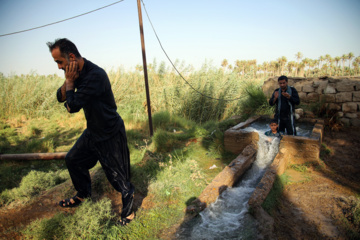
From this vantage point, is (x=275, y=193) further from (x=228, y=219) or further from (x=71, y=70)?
(x=71, y=70)

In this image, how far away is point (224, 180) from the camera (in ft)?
10.9

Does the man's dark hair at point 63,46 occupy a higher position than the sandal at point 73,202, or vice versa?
the man's dark hair at point 63,46

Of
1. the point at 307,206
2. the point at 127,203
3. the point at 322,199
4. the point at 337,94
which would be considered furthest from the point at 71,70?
the point at 337,94

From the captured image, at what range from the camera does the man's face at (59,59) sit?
79.7 inches

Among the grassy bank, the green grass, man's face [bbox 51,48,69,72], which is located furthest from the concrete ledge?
the green grass

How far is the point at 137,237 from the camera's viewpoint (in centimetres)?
229

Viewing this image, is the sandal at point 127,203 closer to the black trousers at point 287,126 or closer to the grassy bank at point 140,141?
the grassy bank at point 140,141

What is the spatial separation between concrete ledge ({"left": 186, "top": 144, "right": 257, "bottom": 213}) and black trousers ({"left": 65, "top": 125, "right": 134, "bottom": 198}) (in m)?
0.95

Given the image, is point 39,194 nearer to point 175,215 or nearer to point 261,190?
point 175,215

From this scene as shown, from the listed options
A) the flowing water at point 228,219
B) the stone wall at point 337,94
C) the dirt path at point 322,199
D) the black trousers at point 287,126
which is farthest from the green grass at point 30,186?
the stone wall at point 337,94

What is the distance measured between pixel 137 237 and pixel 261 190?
5.80 ft

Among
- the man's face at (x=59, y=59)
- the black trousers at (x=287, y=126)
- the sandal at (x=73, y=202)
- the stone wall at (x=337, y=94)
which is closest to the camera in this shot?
the man's face at (x=59, y=59)

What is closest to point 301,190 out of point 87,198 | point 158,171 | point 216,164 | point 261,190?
point 261,190

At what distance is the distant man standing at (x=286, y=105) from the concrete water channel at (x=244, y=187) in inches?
16.0
